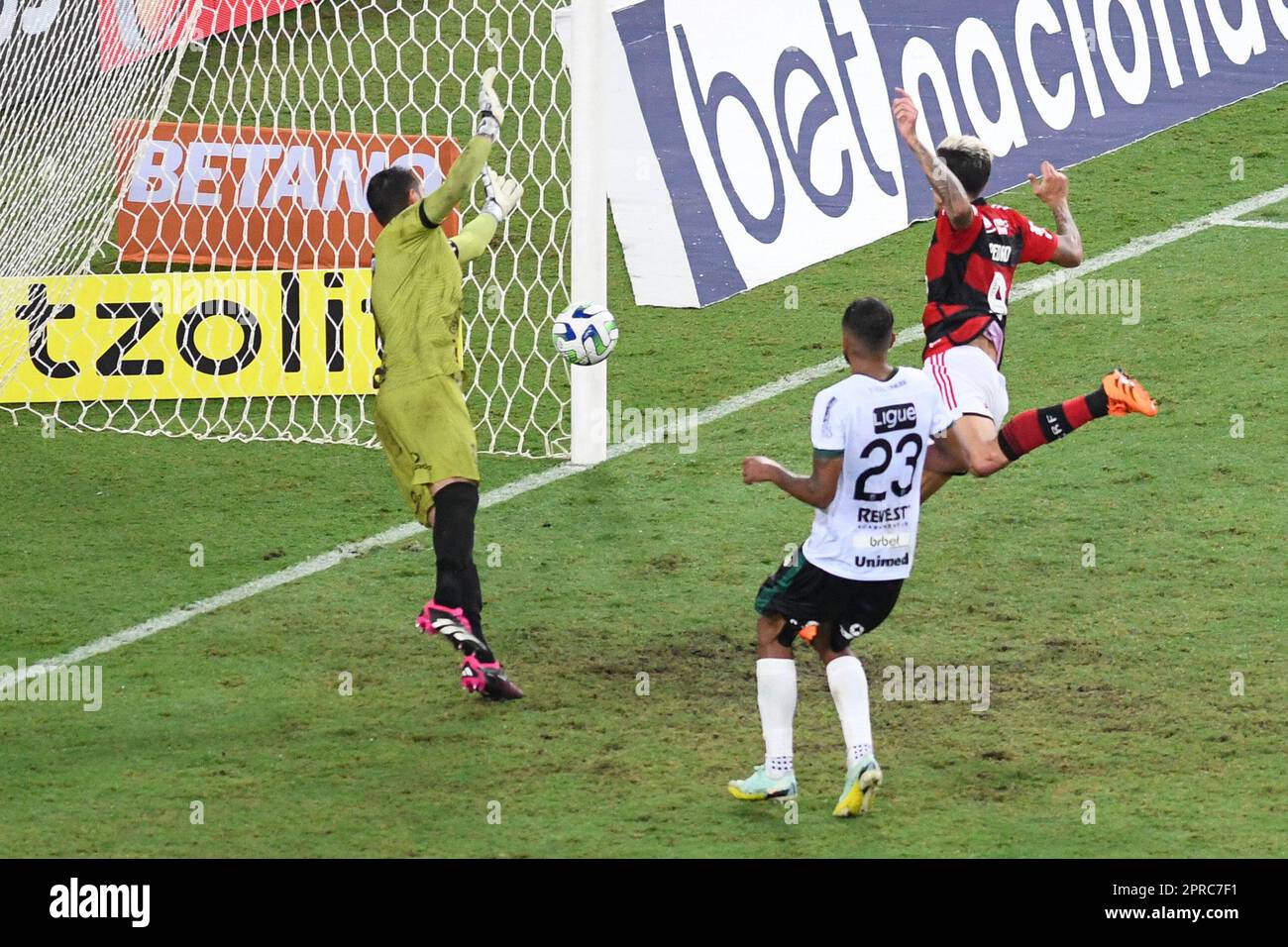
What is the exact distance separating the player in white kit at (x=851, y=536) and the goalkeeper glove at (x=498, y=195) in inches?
82.2

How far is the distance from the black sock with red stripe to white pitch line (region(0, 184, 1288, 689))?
274 centimetres

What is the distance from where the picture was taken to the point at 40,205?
10.1m

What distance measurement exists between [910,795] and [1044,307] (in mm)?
5786

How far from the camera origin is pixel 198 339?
1079cm

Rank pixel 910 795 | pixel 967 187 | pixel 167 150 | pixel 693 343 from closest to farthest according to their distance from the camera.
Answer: pixel 910 795 < pixel 967 187 < pixel 693 343 < pixel 167 150

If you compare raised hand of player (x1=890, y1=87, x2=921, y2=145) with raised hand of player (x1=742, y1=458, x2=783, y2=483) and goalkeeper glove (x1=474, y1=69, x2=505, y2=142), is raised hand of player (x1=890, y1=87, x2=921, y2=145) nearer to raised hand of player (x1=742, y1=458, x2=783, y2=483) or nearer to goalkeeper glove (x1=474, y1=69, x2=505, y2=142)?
goalkeeper glove (x1=474, y1=69, x2=505, y2=142)

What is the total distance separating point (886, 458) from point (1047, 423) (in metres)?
1.93

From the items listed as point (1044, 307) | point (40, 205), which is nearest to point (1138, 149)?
point (1044, 307)

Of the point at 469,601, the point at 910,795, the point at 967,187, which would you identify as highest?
the point at 967,187

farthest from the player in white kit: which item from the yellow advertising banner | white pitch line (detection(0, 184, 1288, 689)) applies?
the yellow advertising banner

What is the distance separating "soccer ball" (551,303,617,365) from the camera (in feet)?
28.8

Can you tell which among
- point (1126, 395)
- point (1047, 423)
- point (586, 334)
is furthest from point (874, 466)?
point (586, 334)

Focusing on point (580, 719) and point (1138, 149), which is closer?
point (580, 719)

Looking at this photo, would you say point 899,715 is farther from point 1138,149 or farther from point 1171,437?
point 1138,149
